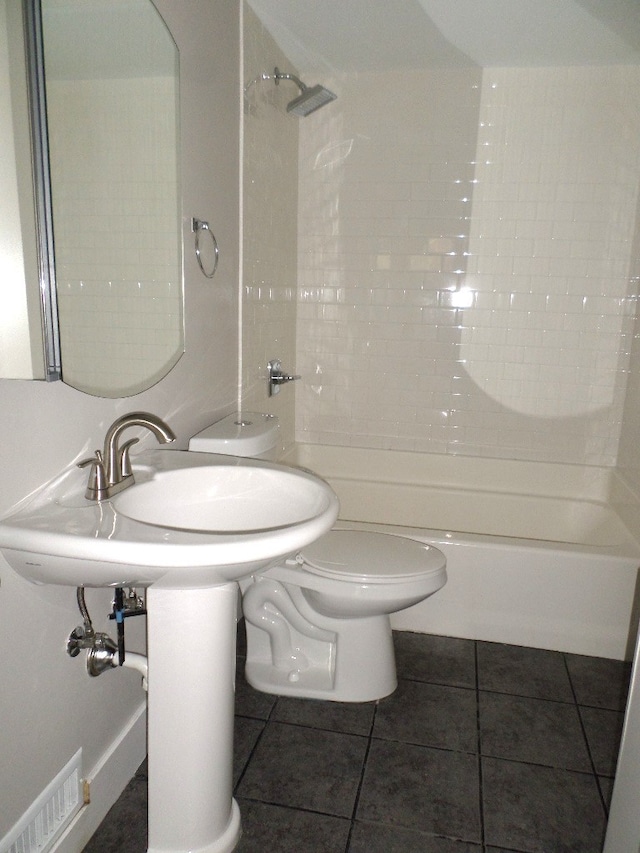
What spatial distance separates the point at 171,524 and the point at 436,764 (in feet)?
3.46

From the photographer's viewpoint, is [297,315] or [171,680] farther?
[297,315]

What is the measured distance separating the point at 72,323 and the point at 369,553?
117 centimetres

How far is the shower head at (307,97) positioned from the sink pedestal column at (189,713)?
6.45ft

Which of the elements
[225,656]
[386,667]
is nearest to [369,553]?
[386,667]

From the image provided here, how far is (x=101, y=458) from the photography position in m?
1.32

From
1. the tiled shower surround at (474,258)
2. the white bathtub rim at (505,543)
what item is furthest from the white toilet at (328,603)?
the tiled shower surround at (474,258)

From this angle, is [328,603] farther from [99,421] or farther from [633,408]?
[633,408]

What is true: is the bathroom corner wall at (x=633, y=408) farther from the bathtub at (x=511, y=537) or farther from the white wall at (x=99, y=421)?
the white wall at (x=99, y=421)

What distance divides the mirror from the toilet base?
3.36ft

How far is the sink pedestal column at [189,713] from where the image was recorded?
4.20 feet

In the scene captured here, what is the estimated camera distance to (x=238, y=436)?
1.97 meters

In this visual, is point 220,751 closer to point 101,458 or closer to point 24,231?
point 101,458

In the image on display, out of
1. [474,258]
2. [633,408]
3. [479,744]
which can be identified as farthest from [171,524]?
[633,408]

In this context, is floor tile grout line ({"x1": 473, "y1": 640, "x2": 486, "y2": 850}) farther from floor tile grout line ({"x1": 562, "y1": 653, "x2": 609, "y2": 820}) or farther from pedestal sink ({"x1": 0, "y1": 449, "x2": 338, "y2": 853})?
pedestal sink ({"x1": 0, "y1": 449, "x2": 338, "y2": 853})
